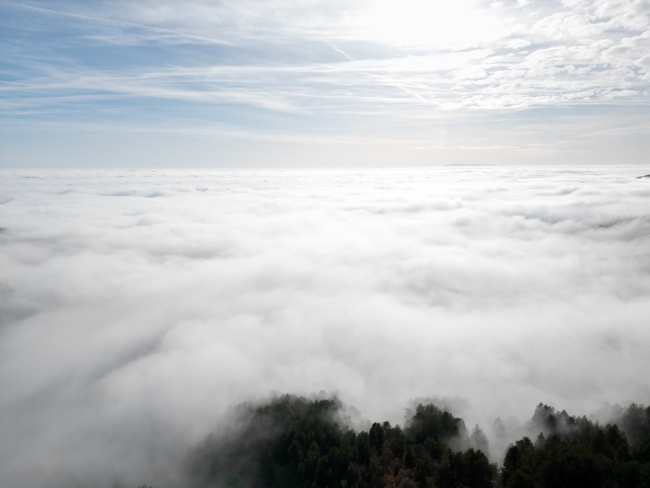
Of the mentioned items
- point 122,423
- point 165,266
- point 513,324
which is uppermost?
point 122,423

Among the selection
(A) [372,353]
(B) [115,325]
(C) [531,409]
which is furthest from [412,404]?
(B) [115,325]

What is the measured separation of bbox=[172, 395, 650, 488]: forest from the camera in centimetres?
3656

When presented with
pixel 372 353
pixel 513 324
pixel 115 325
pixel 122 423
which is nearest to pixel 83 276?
pixel 115 325

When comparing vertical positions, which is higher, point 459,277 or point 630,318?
point 630,318

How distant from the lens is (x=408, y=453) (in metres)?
47.0

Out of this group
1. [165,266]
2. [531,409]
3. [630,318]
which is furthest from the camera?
[165,266]

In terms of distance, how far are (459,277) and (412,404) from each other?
10673 centimetres

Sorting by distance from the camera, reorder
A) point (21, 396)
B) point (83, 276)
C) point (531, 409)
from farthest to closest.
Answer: point (83, 276) → point (21, 396) → point (531, 409)

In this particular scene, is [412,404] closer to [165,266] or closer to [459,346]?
[459,346]

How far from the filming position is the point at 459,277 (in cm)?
16875

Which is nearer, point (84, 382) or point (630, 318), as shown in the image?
point (84, 382)

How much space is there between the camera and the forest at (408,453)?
3656cm

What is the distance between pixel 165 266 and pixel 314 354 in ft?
379

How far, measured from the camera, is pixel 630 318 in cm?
11194
